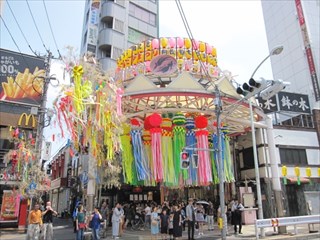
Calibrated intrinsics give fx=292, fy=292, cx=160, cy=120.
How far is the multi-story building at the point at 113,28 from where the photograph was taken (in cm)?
3950

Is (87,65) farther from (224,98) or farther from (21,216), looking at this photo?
(21,216)

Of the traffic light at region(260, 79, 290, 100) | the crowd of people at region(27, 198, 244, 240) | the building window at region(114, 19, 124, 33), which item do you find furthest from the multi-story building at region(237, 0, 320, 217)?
the building window at region(114, 19, 124, 33)

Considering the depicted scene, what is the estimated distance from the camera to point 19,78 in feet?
80.0

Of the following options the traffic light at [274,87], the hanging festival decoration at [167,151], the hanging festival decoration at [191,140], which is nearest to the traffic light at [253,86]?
the traffic light at [274,87]

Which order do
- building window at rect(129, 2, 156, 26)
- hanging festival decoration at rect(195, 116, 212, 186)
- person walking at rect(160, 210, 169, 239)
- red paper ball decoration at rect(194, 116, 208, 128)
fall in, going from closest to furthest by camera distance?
person walking at rect(160, 210, 169, 239)
hanging festival decoration at rect(195, 116, 212, 186)
red paper ball decoration at rect(194, 116, 208, 128)
building window at rect(129, 2, 156, 26)

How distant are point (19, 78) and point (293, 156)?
25133 millimetres

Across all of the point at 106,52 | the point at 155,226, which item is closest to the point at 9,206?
the point at 155,226

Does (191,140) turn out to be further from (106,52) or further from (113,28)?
(113,28)

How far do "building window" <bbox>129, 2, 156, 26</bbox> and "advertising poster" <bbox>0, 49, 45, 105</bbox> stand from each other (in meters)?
22.4

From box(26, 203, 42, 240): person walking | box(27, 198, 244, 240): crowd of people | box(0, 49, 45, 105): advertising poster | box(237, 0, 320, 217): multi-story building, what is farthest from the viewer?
box(237, 0, 320, 217): multi-story building

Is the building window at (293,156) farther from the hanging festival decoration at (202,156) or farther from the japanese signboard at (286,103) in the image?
the hanging festival decoration at (202,156)

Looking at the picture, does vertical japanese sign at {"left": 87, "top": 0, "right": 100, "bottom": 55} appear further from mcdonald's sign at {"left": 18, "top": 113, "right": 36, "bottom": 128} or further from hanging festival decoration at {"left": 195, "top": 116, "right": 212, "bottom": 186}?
hanging festival decoration at {"left": 195, "top": 116, "right": 212, "bottom": 186}

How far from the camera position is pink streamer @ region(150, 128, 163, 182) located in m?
18.4

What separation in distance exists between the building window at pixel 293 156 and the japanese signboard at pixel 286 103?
4.37 m
